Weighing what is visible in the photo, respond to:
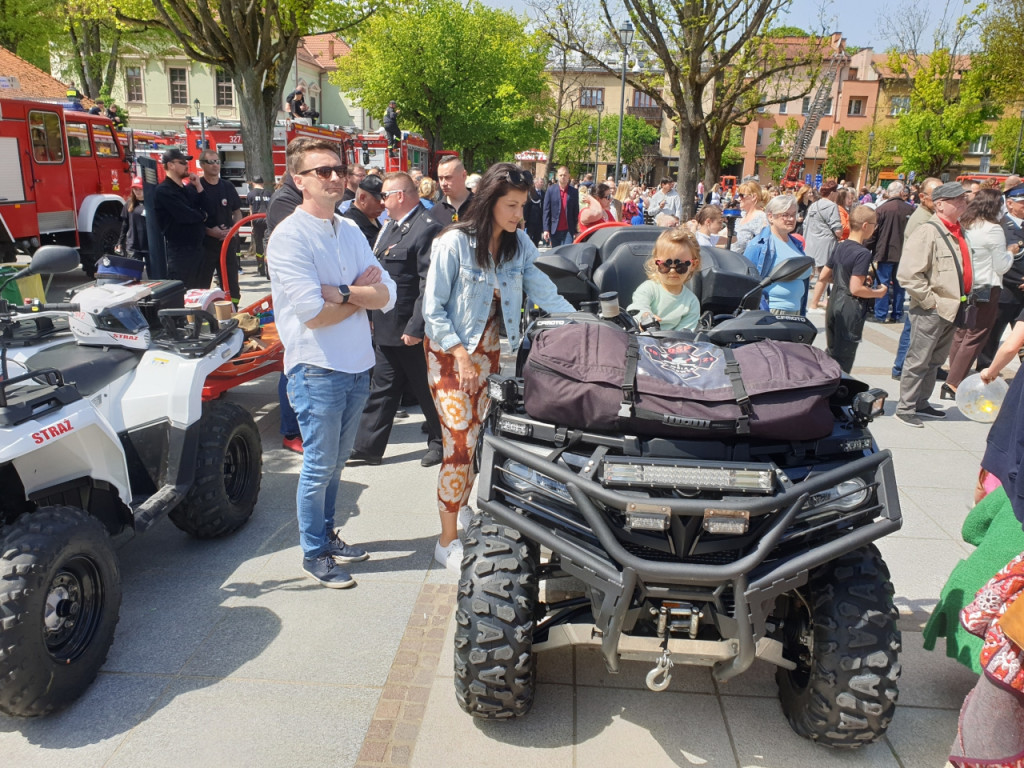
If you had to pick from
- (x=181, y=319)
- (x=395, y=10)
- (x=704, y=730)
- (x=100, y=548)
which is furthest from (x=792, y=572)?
(x=395, y=10)

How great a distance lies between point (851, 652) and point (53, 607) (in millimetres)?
2670

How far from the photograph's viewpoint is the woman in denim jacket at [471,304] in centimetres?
354

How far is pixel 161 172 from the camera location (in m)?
8.16

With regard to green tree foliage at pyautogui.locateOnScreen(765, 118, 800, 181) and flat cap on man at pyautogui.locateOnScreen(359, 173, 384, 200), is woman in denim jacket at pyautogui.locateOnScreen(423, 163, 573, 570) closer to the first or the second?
flat cap on man at pyautogui.locateOnScreen(359, 173, 384, 200)

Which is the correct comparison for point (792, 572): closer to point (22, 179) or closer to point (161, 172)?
point (161, 172)

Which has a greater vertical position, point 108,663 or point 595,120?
point 595,120

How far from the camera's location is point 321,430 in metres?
3.43

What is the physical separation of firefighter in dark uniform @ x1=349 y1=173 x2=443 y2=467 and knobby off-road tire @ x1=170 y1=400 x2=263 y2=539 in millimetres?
1073

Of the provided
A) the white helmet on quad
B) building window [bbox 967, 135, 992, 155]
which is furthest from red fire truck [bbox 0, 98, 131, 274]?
building window [bbox 967, 135, 992, 155]

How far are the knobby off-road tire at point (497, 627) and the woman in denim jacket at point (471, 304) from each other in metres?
1.10

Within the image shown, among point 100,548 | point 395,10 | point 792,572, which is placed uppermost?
point 395,10

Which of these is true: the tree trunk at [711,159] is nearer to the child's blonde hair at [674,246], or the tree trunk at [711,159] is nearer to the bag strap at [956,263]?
the bag strap at [956,263]

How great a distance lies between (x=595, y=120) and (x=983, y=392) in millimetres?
74236

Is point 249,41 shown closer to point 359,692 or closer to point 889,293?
point 889,293
